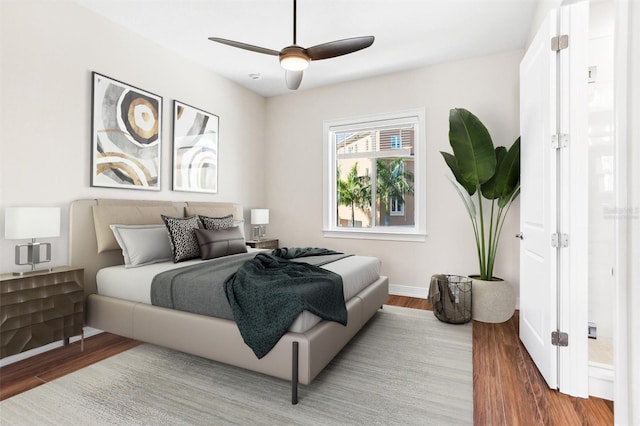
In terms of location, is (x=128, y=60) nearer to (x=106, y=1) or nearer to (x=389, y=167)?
(x=106, y=1)

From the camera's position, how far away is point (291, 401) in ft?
6.08

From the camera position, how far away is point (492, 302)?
314 centimetres

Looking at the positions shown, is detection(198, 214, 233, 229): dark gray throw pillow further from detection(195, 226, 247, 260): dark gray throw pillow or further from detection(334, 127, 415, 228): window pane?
detection(334, 127, 415, 228): window pane

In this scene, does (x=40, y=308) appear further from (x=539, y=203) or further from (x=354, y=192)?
(x=354, y=192)

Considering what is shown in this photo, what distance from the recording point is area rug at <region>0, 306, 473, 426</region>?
67.6 inches

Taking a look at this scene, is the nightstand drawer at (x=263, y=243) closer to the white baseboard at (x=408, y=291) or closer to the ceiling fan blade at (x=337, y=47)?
the white baseboard at (x=408, y=291)

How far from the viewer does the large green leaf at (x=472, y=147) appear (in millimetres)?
3148

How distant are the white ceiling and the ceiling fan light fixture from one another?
0.72 metres

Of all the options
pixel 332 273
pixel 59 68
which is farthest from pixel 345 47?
pixel 59 68

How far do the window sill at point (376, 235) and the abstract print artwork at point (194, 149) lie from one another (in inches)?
69.3

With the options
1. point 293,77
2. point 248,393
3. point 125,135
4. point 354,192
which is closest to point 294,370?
point 248,393

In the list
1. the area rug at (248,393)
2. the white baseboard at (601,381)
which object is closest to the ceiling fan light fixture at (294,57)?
the area rug at (248,393)

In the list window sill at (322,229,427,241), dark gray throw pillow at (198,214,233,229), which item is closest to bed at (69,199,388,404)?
dark gray throw pillow at (198,214,233,229)

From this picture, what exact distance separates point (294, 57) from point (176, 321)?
2086mm
